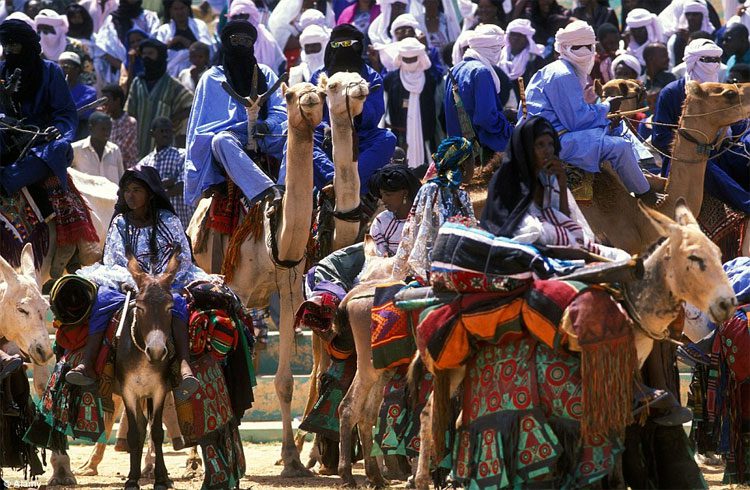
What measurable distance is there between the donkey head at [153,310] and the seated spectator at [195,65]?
31.8ft

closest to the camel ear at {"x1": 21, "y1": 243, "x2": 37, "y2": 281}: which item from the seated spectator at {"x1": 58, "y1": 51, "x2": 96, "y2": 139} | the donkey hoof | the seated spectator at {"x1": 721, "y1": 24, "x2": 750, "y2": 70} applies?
the donkey hoof

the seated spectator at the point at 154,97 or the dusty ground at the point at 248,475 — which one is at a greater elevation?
the seated spectator at the point at 154,97

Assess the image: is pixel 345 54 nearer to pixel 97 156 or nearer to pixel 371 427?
pixel 371 427

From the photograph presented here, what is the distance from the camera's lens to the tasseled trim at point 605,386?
8867 mm

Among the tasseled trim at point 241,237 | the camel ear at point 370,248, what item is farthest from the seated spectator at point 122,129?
the camel ear at point 370,248

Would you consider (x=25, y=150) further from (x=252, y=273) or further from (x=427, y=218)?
(x=427, y=218)

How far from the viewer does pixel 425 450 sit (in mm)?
10594

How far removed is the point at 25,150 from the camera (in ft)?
46.8

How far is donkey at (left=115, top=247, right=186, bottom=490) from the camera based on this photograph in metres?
11.3

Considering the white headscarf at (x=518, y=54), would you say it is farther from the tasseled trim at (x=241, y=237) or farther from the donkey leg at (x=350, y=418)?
the donkey leg at (x=350, y=418)

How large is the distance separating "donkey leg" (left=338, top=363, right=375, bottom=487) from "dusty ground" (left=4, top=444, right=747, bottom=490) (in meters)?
0.22

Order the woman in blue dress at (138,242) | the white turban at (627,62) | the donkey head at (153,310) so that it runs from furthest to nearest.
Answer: the white turban at (627,62) < the woman in blue dress at (138,242) < the donkey head at (153,310)

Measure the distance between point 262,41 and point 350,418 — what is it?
10356mm

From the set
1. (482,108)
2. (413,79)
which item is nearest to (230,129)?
(482,108)
